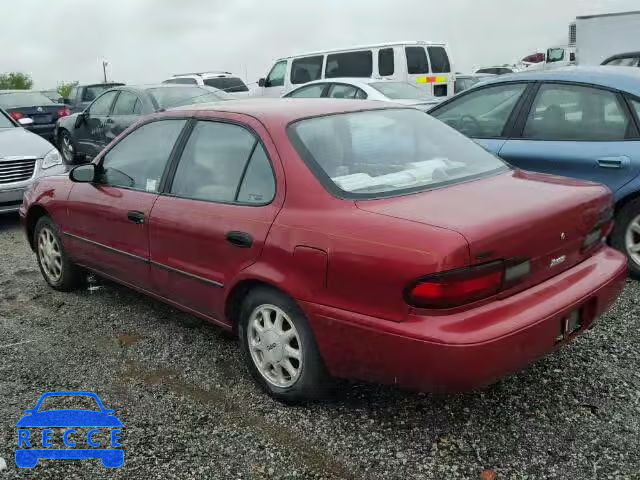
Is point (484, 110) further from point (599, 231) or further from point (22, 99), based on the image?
point (22, 99)

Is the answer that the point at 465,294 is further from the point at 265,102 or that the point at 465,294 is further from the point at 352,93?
the point at 352,93

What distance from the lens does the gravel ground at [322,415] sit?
9.25 feet

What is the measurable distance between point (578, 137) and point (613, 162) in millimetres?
373

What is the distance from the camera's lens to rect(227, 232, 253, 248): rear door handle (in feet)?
10.7

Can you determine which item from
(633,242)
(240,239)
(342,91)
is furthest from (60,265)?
(342,91)

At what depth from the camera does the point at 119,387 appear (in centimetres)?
357

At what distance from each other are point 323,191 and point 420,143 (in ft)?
2.72

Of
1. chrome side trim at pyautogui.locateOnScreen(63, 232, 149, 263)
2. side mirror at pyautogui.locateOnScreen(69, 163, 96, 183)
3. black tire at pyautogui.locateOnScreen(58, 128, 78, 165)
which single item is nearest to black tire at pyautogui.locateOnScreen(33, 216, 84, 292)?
chrome side trim at pyautogui.locateOnScreen(63, 232, 149, 263)

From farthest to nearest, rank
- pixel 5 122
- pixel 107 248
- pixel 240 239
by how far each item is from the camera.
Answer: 1. pixel 5 122
2. pixel 107 248
3. pixel 240 239

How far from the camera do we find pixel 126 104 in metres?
10.2

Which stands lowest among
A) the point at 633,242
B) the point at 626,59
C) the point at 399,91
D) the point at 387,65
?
the point at 633,242

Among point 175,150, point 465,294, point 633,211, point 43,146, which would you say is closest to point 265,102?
point 175,150

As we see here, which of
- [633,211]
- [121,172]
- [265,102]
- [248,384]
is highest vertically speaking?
[265,102]

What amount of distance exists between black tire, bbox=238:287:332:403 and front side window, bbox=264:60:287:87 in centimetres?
1293
